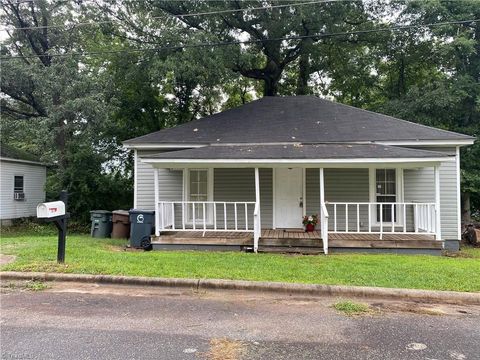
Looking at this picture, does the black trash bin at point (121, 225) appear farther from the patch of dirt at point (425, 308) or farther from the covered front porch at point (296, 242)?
the patch of dirt at point (425, 308)

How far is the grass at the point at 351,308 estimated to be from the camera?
16.4 feet

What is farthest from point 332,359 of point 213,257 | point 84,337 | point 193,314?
point 213,257

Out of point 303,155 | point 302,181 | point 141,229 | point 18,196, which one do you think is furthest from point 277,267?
point 18,196

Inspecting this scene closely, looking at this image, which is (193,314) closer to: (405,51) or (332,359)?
(332,359)

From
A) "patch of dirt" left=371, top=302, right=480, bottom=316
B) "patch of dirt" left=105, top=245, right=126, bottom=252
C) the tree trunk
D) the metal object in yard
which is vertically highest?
the tree trunk

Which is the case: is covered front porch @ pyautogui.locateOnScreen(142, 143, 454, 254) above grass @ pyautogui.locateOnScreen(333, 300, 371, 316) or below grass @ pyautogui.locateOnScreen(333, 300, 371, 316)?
above

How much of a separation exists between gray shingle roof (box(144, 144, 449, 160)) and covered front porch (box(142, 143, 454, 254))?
0.60ft

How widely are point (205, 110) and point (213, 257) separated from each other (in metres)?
14.5

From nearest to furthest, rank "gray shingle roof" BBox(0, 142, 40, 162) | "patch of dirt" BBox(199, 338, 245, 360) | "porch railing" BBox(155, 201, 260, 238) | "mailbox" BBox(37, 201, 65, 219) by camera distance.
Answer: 1. "patch of dirt" BBox(199, 338, 245, 360)
2. "mailbox" BBox(37, 201, 65, 219)
3. "porch railing" BBox(155, 201, 260, 238)
4. "gray shingle roof" BBox(0, 142, 40, 162)

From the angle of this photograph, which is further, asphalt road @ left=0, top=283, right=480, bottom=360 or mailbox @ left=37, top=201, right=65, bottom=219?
mailbox @ left=37, top=201, right=65, bottom=219

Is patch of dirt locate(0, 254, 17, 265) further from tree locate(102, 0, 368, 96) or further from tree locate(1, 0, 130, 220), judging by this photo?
tree locate(102, 0, 368, 96)

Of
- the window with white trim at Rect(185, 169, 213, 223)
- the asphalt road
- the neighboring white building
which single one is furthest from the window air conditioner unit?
the asphalt road

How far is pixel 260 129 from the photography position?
12.9 m

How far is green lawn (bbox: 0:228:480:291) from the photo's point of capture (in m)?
6.32
